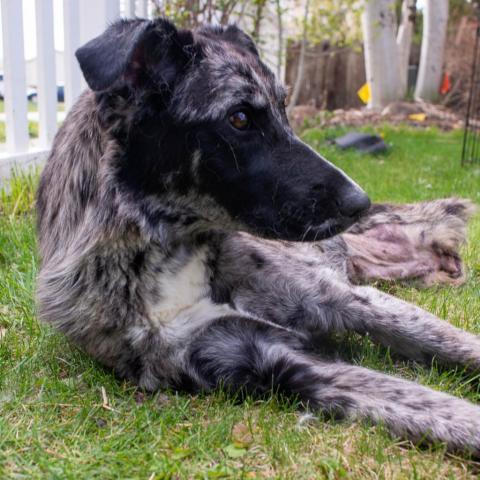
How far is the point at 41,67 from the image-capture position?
227 inches

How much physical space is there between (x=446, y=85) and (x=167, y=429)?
16.8 meters

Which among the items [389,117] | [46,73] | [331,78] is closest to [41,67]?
[46,73]

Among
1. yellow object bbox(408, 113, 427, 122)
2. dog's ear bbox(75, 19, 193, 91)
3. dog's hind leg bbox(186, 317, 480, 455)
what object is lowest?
yellow object bbox(408, 113, 427, 122)

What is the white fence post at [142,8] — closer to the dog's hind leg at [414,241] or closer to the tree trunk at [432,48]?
the dog's hind leg at [414,241]

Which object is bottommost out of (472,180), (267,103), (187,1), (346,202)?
(472,180)

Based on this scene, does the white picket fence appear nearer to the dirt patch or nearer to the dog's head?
the dog's head

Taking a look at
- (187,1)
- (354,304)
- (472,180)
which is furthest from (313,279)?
(187,1)

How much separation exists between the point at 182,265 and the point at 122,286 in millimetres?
265

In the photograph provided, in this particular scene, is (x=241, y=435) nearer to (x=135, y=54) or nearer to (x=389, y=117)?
(x=135, y=54)

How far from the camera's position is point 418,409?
2289 mm

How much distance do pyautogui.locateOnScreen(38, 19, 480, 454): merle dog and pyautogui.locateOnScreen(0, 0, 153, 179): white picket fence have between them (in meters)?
2.67

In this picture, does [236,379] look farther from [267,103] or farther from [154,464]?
[267,103]

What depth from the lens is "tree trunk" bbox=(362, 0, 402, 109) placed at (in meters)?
→ 13.1

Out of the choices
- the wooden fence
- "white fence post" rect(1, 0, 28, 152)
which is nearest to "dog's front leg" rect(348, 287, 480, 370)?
"white fence post" rect(1, 0, 28, 152)
